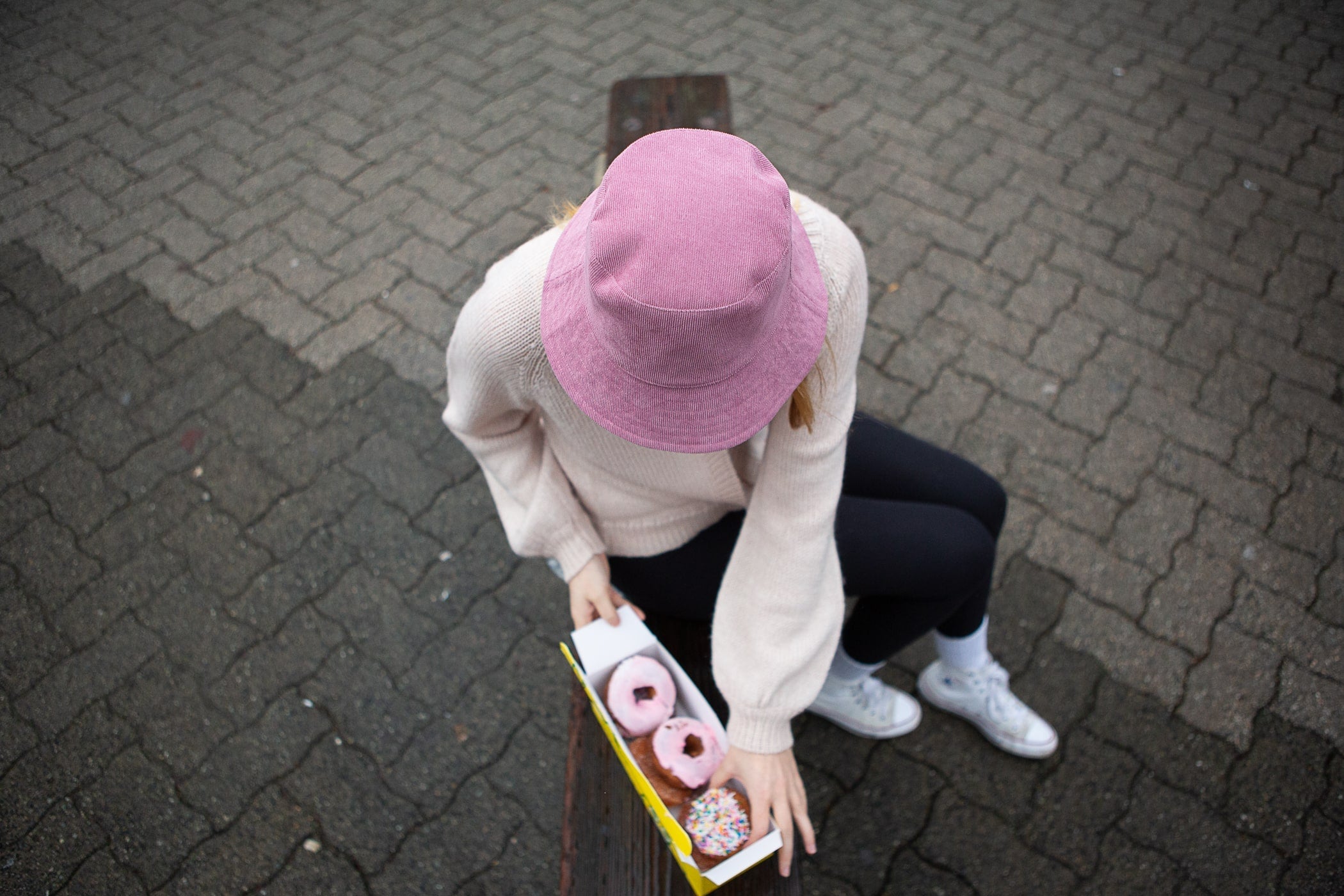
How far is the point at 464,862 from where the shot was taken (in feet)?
6.64

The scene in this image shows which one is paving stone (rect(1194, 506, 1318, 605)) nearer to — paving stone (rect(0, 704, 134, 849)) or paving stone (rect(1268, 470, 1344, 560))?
paving stone (rect(1268, 470, 1344, 560))

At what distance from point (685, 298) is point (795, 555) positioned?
655 millimetres

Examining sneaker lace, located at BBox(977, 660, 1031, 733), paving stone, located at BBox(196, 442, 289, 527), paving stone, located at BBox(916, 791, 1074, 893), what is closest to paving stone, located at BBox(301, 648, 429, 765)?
paving stone, located at BBox(196, 442, 289, 527)

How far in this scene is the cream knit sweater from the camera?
1.34 m

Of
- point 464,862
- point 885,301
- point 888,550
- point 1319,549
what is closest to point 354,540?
point 464,862

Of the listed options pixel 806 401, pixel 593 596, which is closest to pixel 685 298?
pixel 806 401

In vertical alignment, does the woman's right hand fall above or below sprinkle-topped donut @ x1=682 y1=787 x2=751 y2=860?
above

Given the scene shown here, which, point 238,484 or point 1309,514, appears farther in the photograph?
point 238,484

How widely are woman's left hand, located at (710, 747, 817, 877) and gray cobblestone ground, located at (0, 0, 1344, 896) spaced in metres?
0.79

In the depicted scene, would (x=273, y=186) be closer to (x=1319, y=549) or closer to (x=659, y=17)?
(x=659, y=17)

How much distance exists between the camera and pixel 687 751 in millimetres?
1463

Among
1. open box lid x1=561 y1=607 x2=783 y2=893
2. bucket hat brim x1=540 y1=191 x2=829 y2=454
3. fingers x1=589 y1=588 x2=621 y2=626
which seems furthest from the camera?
fingers x1=589 y1=588 x2=621 y2=626

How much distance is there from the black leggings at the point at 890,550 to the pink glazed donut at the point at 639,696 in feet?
0.68

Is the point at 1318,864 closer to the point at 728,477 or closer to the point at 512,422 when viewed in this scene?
the point at 728,477
